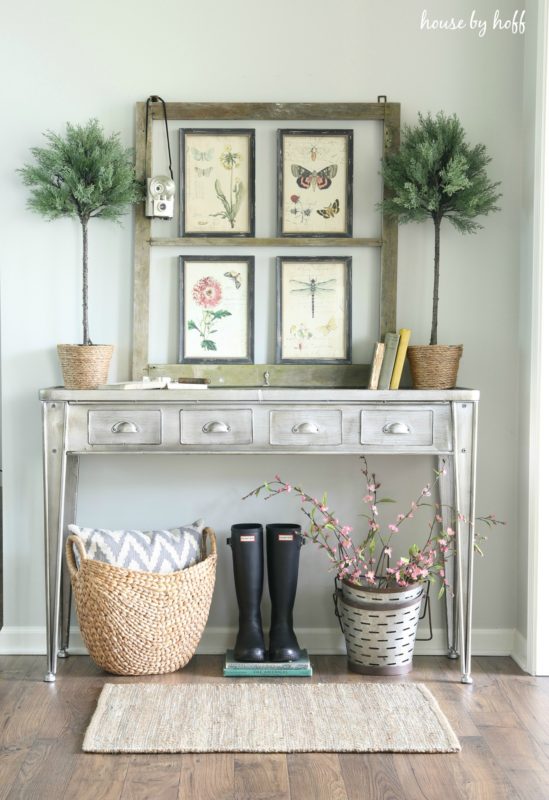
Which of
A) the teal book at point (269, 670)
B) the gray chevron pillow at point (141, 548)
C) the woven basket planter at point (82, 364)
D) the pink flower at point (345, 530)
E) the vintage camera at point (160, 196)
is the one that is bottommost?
the teal book at point (269, 670)

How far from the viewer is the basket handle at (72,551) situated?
296 centimetres

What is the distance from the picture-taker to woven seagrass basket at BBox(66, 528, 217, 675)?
2898 mm

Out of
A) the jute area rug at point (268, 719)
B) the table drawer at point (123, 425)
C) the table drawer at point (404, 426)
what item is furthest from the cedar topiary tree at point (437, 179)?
the jute area rug at point (268, 719)

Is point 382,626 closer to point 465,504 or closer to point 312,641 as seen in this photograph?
point 312,641

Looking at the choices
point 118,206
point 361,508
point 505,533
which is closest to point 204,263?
point 118,206

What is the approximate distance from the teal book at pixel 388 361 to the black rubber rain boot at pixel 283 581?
1.97 feet

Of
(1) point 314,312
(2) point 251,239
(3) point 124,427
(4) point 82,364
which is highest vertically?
(2) point 251,239

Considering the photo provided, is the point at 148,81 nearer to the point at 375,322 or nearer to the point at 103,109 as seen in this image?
the point at 103,109

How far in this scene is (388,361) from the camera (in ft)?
10.1

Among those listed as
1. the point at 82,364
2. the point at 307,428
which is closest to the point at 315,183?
the point at 307,428

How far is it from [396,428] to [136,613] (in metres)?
1.05

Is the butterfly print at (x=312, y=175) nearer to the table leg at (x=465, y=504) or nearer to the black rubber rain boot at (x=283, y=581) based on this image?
the table leg at (x=465, y=504)

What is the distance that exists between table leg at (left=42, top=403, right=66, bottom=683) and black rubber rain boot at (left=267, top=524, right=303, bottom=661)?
2.39ft

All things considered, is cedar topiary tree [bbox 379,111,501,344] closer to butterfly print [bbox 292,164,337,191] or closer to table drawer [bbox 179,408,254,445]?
butterfly print [bbox 292,164,337,191]
